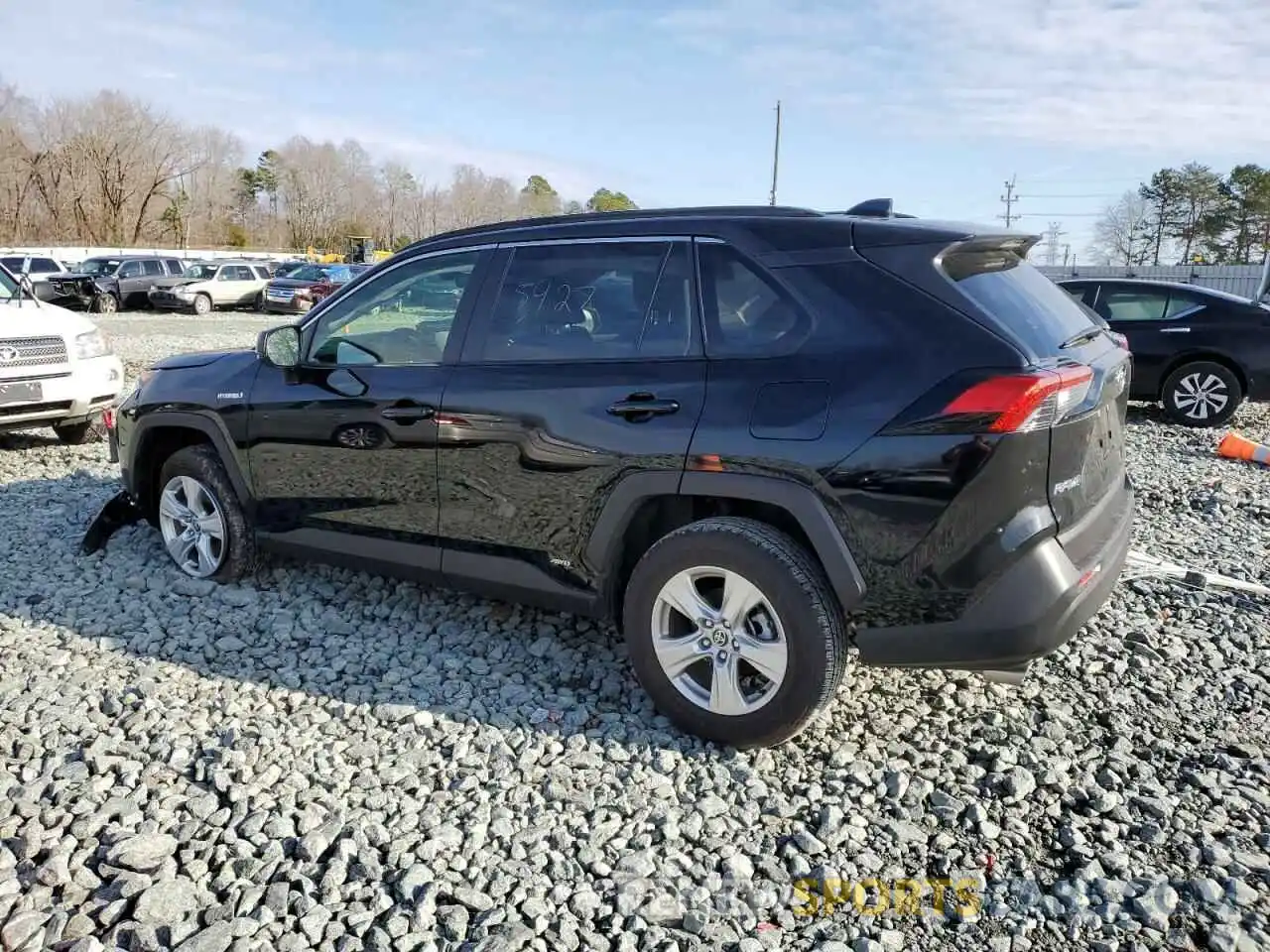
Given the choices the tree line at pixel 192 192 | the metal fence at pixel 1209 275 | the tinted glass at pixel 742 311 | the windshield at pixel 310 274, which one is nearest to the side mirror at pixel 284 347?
the tinted glass at pixel 742 311

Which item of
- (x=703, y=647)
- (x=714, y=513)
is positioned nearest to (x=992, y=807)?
(x=703, y=647)

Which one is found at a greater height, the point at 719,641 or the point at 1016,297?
the point at 1016,297

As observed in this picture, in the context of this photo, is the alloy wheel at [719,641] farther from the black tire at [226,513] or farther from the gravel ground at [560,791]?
the black tire at [226,513]

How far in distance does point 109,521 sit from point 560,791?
3689 mm

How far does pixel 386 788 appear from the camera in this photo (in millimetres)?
3188

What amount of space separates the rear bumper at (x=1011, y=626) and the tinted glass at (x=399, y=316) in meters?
2.20

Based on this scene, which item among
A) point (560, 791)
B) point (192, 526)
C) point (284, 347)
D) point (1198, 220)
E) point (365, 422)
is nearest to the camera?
point (560, 791)

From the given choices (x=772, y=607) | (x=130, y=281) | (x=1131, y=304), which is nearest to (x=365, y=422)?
(x=772, y=607)

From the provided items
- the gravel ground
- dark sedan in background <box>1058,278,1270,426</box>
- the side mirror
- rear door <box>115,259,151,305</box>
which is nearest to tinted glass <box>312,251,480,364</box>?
the side mirror

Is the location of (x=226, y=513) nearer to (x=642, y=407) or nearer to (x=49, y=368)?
(x=642, y=407)

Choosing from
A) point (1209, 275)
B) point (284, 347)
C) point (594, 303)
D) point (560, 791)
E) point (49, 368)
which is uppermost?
point (1209, 275)

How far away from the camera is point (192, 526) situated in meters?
5.07

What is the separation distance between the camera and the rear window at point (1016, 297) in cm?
312

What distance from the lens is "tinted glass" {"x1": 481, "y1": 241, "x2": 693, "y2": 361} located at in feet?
11.6
